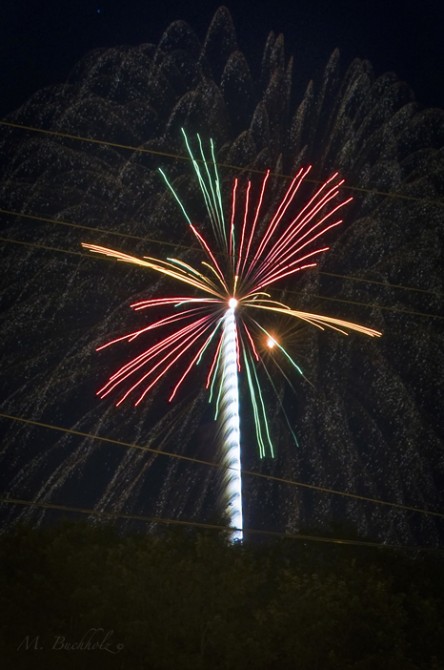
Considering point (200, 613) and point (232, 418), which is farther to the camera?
point (232, 418)

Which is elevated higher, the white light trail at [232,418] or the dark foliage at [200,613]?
the white light trail at [232,418]

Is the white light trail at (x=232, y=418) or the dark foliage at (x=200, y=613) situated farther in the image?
the white light trail at (x=232, y=418)

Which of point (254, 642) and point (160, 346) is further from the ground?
point (160, 346)

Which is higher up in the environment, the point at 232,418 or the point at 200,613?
the point at 232,418

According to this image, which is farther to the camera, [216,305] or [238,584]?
[216,305]

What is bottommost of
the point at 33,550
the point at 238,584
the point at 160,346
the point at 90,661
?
the point at 90,661

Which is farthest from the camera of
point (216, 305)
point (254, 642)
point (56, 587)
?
point (216, 305)

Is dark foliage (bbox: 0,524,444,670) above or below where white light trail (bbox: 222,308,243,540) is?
below

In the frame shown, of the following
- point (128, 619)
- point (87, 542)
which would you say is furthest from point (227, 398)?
point (128, 619)

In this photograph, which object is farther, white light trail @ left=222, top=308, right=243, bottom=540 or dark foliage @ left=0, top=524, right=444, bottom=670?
white light trail @ left=222, top=308, right=243, bottom=540

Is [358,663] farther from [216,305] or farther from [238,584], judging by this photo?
[216,305]

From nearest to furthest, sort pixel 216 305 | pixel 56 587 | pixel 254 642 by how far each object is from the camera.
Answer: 1. pixel 254 642
2. pixel 56 587
3. pixel 216 305
